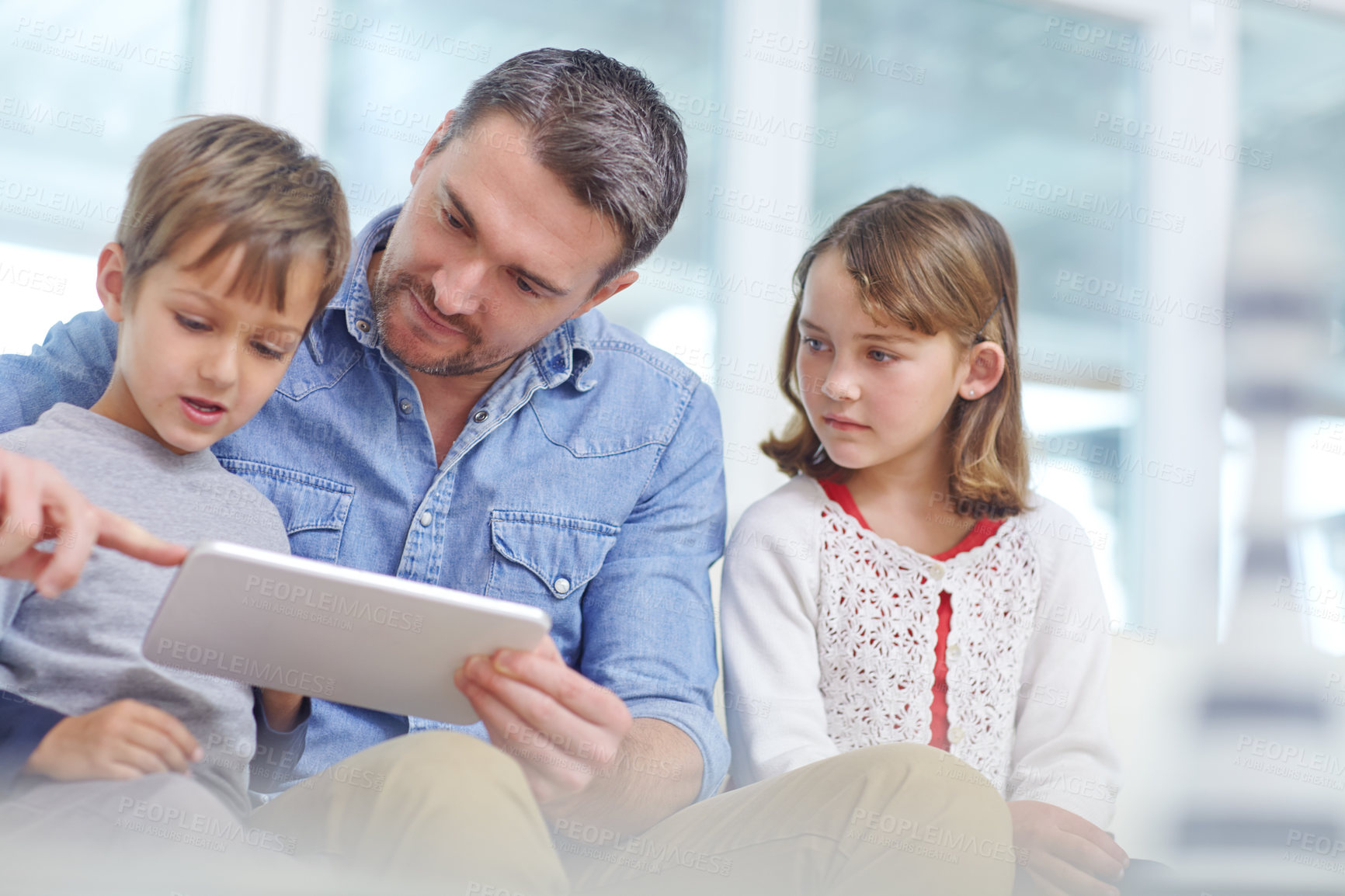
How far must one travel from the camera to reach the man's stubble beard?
1.20 metres

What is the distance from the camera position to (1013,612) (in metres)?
1.45

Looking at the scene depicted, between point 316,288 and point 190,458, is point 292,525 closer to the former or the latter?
point 190,458

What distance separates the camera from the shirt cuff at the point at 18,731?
825mm

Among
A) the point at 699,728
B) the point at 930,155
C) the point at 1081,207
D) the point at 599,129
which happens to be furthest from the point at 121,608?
the point at 1081,207

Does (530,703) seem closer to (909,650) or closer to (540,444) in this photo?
(540,444)

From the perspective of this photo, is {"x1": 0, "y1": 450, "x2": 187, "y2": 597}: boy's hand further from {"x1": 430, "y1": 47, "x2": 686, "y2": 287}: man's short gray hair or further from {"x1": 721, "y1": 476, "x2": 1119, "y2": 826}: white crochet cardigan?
{"x1": 721, "y1": 476, "x2": 1119, "y2": 826}: white crochet cardigan

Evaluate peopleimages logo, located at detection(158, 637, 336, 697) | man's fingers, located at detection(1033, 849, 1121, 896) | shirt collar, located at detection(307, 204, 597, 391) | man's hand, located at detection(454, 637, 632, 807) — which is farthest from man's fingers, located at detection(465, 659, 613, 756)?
man's fingers, located at detection(1033, 849, 1121, 896)

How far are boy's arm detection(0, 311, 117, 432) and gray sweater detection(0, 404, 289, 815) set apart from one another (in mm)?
138

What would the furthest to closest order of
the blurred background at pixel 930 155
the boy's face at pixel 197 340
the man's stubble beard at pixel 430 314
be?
the blurred background at pixel 930 155 < the man's stubble beard at pixel 430 314 < the boy's face at pixel 197 340

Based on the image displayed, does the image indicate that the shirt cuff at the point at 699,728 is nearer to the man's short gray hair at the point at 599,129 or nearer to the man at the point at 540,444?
the man at the point at 540,444

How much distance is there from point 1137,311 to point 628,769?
204 centimetres

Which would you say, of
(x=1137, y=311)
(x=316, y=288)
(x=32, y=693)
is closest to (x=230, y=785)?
(x=32, y=693)

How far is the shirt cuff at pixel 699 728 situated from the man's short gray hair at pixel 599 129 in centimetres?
51

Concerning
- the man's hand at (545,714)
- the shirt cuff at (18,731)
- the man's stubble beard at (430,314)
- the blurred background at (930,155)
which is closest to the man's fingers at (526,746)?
the man's hand at (545,714)
